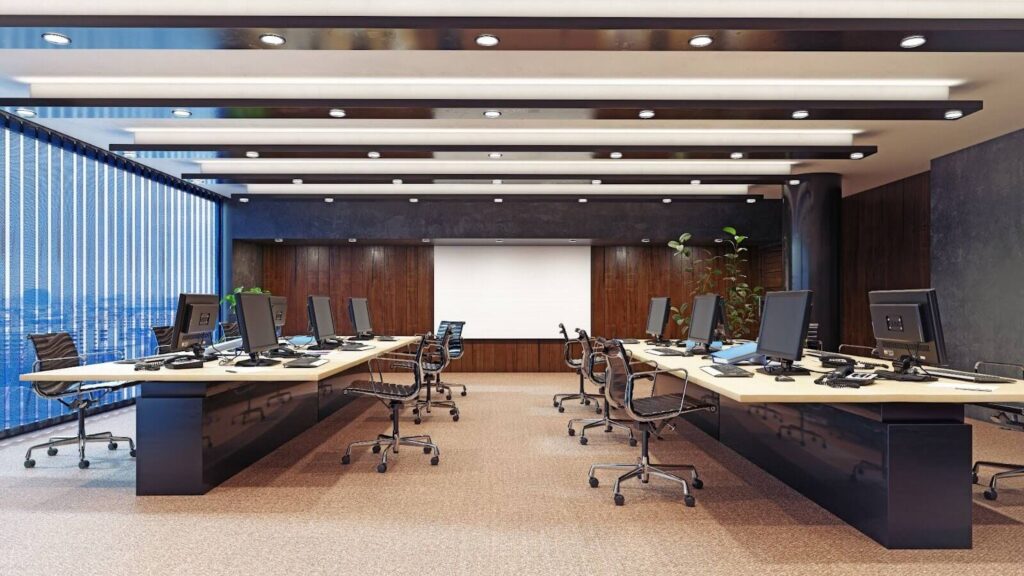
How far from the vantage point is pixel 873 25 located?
3676mm

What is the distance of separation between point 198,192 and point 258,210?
1033 mm

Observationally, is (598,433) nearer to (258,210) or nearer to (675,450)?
(675,450)

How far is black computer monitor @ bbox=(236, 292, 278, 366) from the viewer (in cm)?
436

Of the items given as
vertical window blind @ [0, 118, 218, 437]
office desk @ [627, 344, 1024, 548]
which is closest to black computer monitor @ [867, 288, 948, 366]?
office desk @ [627, 344, 1024, 548]

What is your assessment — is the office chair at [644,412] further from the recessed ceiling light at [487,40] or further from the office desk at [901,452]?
the recessed ceiling light at [487,40]

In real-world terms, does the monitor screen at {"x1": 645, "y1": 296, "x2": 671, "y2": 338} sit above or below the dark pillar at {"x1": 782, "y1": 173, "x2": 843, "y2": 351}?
below

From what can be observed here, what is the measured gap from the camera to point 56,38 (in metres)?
3.83

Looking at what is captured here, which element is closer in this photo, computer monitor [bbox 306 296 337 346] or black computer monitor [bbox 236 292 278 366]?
black computer monitor [bbox 236 292 278 366]

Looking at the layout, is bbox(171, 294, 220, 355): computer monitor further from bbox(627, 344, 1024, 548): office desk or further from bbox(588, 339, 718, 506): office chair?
bbox(627, 344, 1024, 548): office desk

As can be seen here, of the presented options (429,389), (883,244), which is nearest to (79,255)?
(429,389)

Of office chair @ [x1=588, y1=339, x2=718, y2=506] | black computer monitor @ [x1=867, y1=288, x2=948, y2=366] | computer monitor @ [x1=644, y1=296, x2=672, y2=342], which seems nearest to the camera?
black computer monitor @ [x1=867, y1=288, x2=948, y2=366]

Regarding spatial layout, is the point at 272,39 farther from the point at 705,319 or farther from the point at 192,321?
the point at 705,319

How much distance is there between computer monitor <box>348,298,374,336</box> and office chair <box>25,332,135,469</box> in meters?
2.75

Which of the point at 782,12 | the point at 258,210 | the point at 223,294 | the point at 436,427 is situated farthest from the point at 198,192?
the point at 782,12
